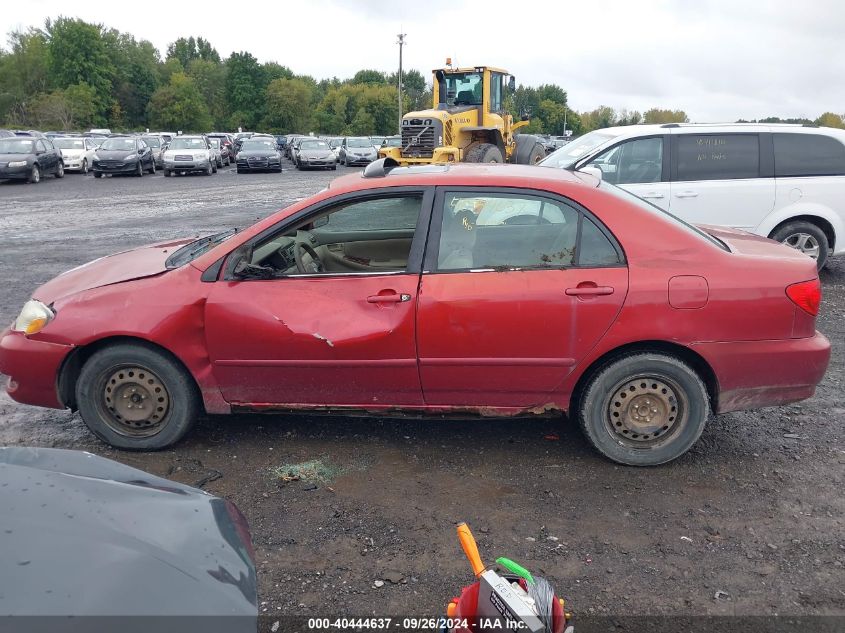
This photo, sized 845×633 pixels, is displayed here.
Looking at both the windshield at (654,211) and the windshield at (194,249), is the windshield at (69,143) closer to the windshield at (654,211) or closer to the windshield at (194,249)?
the windshield at (194,249)

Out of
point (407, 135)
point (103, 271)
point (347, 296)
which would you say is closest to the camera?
point (347, 296)

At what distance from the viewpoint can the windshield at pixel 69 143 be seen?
31.2m

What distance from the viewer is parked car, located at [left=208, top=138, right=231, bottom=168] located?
3469cm

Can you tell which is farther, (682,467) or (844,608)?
(682,467)

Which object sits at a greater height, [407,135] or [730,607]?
[407,135]

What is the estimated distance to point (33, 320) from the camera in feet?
13.9

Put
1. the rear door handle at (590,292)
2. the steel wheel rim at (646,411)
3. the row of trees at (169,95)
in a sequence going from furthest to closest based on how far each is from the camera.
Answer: the row of trees at (169,95) → the steel wheel rim at (646,411) → the rear door handle at (590,292)

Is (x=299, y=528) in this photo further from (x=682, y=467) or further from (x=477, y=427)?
(x=682, y=467)

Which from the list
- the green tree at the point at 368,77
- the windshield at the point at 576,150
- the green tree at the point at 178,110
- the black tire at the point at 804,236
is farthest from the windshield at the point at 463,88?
the green tree at the point at 368,77

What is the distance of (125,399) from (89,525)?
2548mm

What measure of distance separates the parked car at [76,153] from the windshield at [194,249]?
93.0 ft

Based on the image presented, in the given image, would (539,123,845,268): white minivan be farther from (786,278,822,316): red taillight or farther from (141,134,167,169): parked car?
(141,134,167,169): parked car

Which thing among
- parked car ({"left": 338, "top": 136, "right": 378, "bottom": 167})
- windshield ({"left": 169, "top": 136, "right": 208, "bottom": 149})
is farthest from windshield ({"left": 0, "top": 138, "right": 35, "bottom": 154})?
parked car ({"left": 338, "top": 136, "right": 378, "bottom": 167})

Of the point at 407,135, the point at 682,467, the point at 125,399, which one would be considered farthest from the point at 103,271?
the point at 407,135
